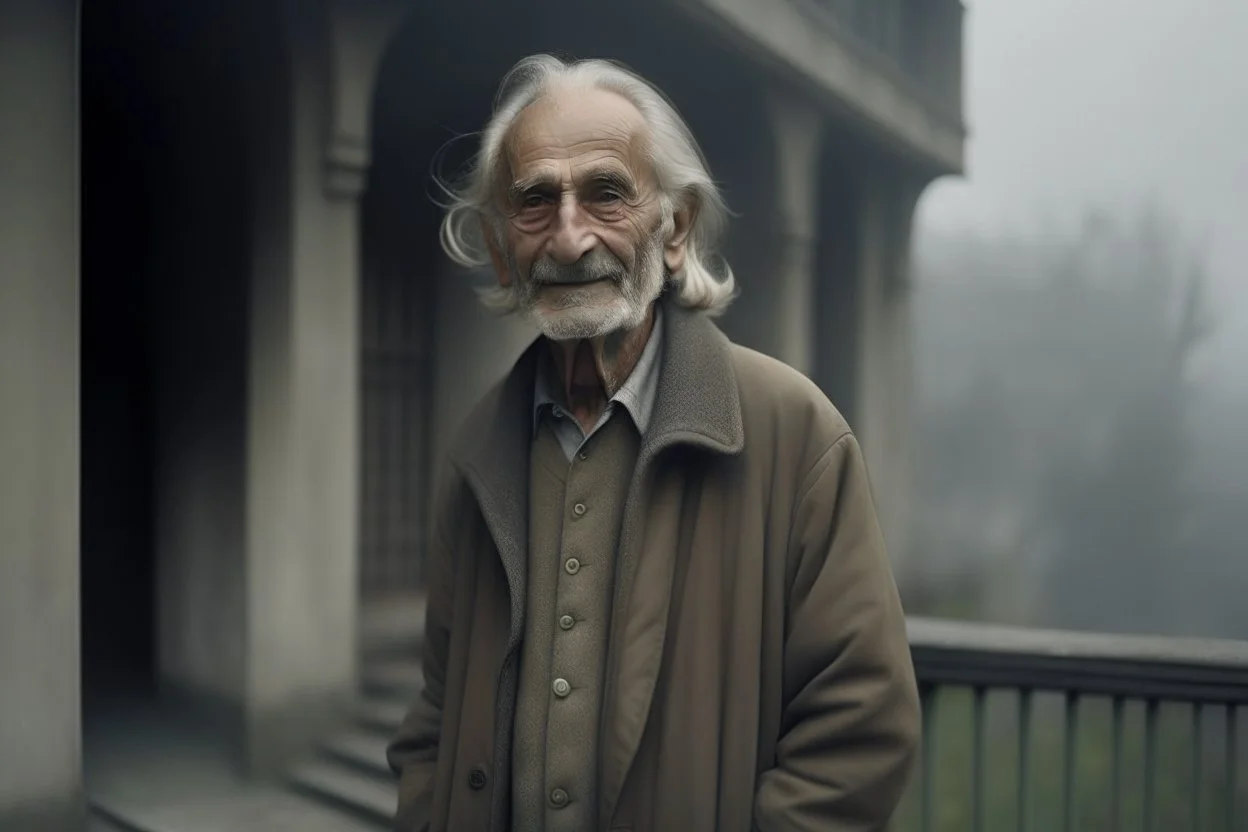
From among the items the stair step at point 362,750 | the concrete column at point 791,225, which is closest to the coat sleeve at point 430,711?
the stair step at point 362,750

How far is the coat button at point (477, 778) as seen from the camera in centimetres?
162

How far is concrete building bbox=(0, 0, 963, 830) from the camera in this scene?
12.7 ft

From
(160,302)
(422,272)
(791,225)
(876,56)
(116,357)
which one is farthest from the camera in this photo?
(876,56)

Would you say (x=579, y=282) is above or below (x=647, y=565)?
above

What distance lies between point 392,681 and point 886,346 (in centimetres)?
763

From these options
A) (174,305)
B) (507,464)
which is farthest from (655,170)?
A: (174,305)

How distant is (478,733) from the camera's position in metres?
1.64

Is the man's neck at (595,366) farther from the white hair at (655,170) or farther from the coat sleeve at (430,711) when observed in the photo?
the coat sleeve at (430,711)

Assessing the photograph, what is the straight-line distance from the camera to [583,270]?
1.55m

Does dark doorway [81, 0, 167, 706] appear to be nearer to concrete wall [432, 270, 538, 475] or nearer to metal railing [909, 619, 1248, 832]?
concrete wall [432, 270, 538, 475]

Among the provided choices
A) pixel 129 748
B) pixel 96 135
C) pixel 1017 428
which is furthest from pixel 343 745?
pixel 1017 428

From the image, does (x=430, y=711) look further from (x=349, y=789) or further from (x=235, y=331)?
(x=235, y=331)

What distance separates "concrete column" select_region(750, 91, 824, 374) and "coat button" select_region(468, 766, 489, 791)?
744cm

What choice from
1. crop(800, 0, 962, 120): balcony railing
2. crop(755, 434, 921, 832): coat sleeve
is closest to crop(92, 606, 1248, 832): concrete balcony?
crop(755, 434, 921, 832): coat sleeve
